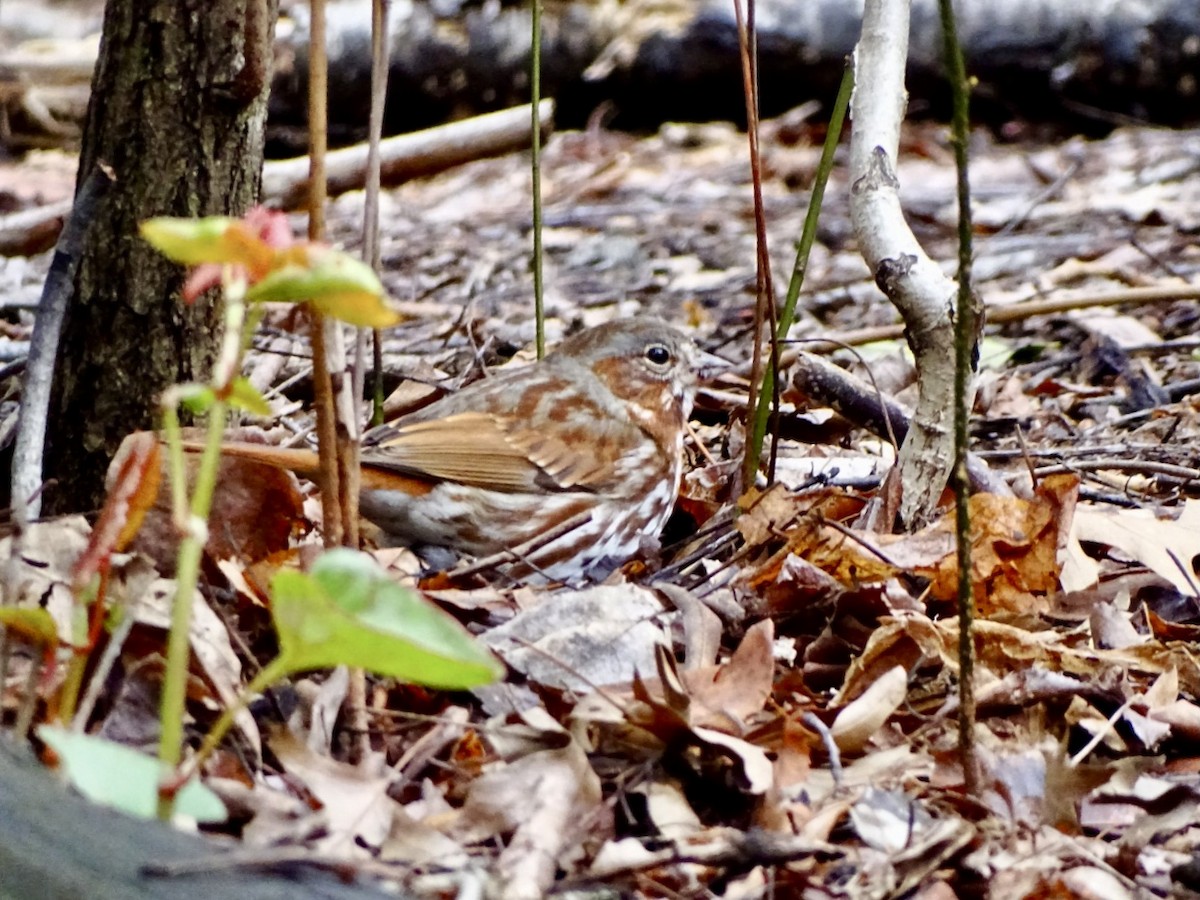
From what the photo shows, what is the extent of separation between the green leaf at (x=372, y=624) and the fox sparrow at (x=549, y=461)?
80.0 inches

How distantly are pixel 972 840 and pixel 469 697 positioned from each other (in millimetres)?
968

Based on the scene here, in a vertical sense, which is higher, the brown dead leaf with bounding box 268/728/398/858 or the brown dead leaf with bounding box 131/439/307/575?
the brown dead leaf with bounding box 131/439/307/575

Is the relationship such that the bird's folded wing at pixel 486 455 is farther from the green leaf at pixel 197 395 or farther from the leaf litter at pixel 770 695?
the green leaf at pixel 197 395

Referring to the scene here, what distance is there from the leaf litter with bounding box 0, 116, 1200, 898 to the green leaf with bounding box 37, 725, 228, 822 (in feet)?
0.68

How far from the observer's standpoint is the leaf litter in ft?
8.14

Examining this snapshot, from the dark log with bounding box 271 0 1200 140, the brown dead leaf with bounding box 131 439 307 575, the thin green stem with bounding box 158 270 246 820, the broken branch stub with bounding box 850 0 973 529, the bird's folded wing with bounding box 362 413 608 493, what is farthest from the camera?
the dark log with bounding box 271 0 1200 140

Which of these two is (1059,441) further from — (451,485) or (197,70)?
(197,70)

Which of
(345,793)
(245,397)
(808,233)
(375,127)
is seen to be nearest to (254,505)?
(375,127)

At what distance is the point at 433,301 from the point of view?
6.88 metres

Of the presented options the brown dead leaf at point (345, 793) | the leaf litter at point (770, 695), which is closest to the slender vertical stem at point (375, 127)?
the leaf litter at point (770, 695)

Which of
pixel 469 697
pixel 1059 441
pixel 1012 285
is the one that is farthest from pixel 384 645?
pixel 1012 285

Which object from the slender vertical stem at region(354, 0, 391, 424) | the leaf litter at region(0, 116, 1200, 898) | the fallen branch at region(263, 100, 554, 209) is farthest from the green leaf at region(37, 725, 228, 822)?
the fallen branch at region(263, 100, 554, 209)

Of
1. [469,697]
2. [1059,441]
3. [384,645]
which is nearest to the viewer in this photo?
[384,645]

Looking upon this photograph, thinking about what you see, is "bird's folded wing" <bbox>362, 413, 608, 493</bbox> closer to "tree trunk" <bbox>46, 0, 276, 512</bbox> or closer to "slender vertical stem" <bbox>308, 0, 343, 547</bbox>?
"tree trunk" <bbox>46, 0, 276, 512</bbox>
